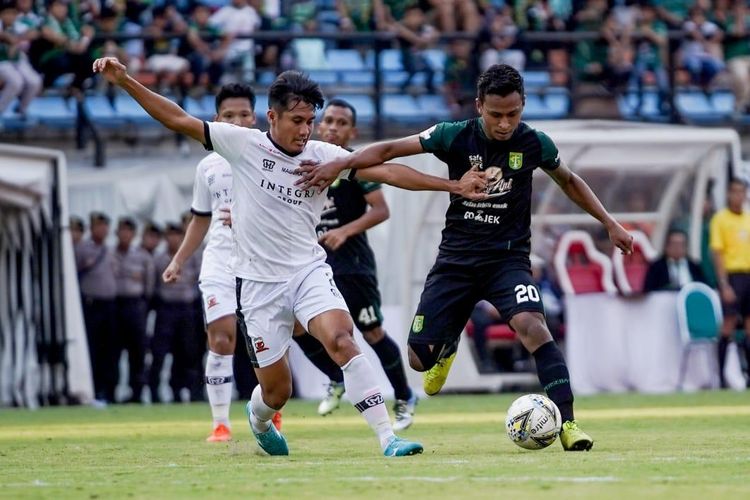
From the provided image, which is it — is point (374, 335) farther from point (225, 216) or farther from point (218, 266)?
point (225, 216)

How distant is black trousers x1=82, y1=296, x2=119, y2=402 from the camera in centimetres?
2012

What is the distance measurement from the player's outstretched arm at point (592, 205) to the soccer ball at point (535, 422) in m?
1.18

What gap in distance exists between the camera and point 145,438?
12695 millimetres

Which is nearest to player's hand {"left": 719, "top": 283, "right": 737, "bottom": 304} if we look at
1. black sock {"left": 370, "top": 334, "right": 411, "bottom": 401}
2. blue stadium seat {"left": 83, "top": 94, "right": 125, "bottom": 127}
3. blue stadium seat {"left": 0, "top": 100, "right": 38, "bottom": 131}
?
black sock {"left": 370, "top": 334, "right": 411, "bottom": 401}

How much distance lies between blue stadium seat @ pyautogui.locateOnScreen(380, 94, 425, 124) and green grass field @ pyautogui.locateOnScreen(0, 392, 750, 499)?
314 inches

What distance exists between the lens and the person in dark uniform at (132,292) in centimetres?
2022

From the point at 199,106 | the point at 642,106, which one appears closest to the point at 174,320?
the point at 199,106

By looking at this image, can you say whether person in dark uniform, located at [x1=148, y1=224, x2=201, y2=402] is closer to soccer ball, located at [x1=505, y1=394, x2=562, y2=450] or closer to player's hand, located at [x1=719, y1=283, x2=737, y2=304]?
player's hand, located at [x1=719, y1=283, x2=737, y2=304]

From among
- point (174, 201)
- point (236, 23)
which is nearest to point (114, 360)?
point (174, 201)

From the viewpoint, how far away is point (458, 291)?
10.5 metres

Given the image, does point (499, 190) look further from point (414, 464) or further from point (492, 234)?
point (414, 464)

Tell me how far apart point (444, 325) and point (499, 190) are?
3.22 feet

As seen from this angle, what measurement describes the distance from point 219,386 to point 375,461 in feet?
9.51

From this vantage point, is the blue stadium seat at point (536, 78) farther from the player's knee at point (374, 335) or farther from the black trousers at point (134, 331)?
the player's knee at point (374, 335)
